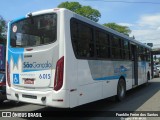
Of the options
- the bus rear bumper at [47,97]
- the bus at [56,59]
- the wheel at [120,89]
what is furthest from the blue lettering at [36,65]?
the wheel at [120,89]

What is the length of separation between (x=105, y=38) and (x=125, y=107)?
2730 millimetres

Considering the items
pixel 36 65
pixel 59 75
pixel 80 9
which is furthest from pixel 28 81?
pixel 80 9

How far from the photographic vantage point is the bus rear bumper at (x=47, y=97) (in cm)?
721

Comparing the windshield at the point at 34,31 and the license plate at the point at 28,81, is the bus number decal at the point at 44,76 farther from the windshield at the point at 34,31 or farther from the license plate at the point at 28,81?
the windshield at the point at 34,31

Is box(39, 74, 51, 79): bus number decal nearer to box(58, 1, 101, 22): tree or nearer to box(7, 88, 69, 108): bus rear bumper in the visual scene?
box(7, 88, 69, 108): bus rear bumper

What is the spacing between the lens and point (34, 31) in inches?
319

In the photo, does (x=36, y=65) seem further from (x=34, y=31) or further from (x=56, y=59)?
(x=34, y=31)

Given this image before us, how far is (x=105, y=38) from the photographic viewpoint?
10172 mm

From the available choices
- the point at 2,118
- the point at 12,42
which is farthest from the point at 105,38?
the point at 2,118

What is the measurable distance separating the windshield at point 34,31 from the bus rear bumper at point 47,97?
143 centimetres

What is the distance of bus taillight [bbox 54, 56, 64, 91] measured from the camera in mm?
7273

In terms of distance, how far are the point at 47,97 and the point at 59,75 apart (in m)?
0.70

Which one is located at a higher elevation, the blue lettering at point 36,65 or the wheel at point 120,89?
the blue lettering at point 36,65

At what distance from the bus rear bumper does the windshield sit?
1.43m
